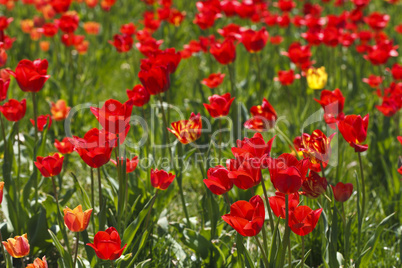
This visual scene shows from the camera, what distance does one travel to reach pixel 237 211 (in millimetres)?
1369

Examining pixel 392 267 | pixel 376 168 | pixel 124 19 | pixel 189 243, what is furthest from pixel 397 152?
pixel 124 19

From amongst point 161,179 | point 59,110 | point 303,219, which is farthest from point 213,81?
point 303,219

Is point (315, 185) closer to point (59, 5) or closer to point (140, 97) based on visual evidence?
point (140, 97)

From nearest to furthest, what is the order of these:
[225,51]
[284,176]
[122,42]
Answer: [284,176] < [225,51] < [122,42]

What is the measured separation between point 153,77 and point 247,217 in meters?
Answer: 0.85

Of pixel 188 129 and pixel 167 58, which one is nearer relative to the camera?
pixel 188 129

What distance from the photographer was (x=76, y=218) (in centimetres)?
154

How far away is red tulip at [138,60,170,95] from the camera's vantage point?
2.01 meters

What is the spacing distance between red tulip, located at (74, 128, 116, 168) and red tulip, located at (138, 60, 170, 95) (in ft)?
1.58

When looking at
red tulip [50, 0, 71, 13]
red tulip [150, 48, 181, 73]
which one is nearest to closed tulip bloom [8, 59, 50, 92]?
red tulip [150, 48, 181, 73]

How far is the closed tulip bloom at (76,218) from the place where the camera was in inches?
60.2

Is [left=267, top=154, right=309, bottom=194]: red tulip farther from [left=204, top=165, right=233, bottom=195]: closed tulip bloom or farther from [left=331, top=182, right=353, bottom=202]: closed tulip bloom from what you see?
[left=331, top=182, right=353, bottom=202]: closed tulip bloom

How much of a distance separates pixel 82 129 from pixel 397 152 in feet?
6.33

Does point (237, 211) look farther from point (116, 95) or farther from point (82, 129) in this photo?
point (116, 95)
